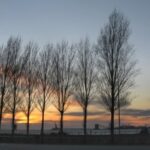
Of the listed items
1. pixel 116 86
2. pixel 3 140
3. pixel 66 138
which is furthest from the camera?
pixel 3 140

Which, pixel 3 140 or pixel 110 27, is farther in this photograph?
pixel 3 140

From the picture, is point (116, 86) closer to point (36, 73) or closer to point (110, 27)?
point (110, 27)

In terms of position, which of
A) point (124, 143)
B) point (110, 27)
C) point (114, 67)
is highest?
point (110, 27)

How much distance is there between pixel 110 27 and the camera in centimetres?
4288

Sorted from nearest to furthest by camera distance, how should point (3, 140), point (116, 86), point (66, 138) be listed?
point (116, 86), point (66, 138), point (3, 140)

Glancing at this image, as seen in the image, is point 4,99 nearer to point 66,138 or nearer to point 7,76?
point 7,76

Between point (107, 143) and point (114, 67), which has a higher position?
point (114, 67)

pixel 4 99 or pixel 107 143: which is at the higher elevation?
pixel 4 99

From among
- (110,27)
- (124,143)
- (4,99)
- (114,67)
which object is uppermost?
(110,27)

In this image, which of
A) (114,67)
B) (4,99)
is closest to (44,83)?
(4,99)

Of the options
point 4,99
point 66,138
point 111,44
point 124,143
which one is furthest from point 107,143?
point 4,99

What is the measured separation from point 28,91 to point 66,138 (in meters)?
9.10

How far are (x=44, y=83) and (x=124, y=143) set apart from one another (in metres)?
13.5

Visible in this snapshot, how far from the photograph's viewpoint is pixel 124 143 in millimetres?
42344
